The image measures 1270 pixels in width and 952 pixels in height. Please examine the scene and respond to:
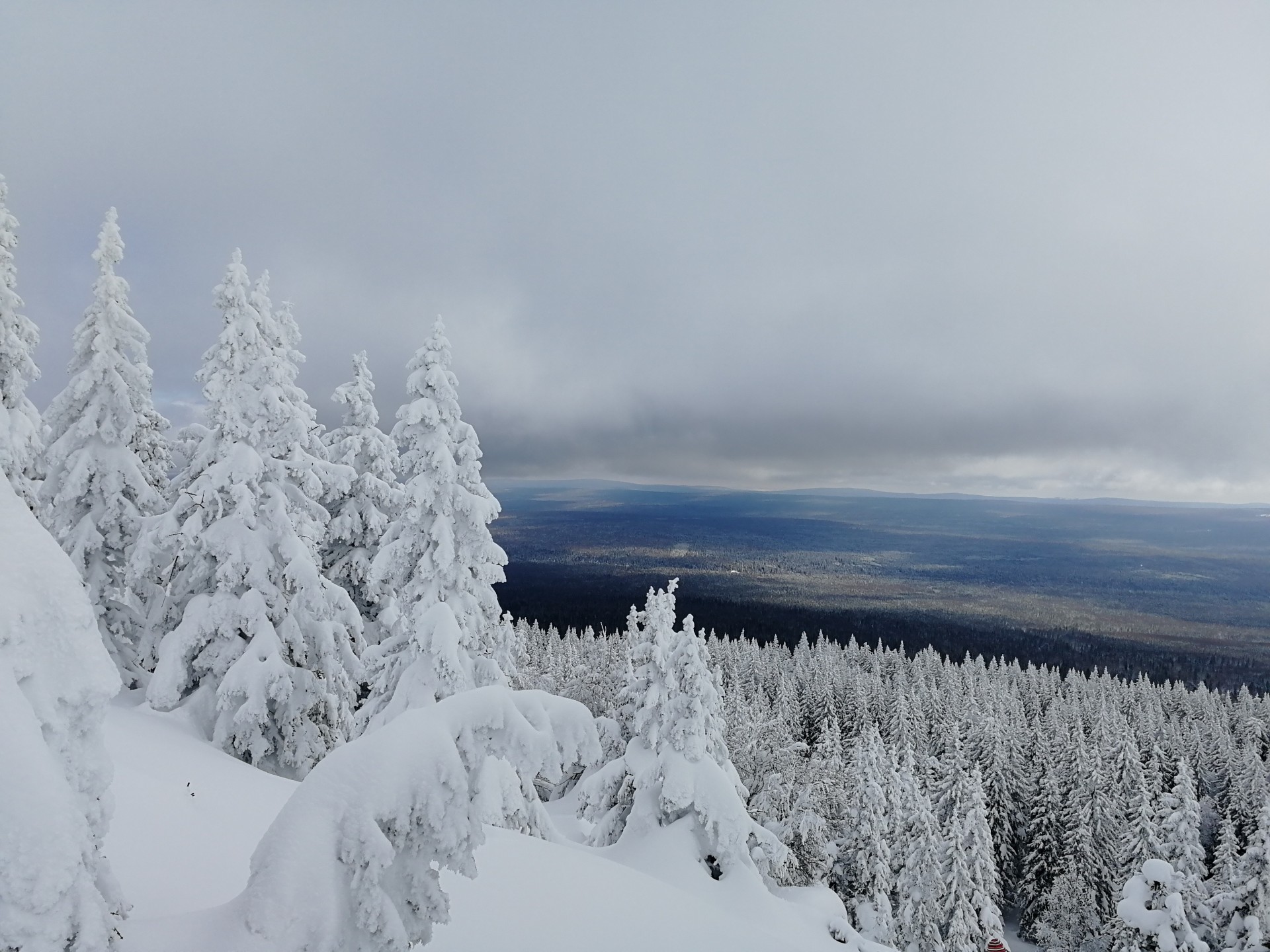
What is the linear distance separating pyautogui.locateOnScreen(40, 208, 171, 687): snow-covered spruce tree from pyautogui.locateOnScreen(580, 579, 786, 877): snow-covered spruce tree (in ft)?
44.1

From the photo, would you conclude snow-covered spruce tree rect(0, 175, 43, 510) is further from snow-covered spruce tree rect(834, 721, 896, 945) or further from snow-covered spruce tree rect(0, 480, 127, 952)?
snow-covered spruce tree rect(834, 721, 896, 945)

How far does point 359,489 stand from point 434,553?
5827 mm

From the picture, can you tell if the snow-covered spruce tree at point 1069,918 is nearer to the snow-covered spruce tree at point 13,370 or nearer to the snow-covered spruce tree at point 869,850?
the snow-covered spruce tree at point 869,850

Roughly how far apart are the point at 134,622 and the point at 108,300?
8744mm

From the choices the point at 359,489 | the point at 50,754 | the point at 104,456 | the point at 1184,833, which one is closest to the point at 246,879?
the point at 50,754

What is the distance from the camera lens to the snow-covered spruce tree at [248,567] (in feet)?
49.5

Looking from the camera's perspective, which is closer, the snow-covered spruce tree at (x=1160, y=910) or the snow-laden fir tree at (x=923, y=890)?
the snow-covered spruce tree at (x=1160, y=910)

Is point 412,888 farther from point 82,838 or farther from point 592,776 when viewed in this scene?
point 592,776

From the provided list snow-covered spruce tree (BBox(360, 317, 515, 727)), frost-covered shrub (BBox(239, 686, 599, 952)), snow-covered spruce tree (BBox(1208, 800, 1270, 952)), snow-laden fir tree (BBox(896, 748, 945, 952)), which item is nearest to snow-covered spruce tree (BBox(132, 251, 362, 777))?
snow-covered spruce tree (BBox(360, 317, 515, 727))

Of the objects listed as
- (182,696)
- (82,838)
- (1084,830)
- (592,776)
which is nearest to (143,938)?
(82,838)

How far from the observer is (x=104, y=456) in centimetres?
1670

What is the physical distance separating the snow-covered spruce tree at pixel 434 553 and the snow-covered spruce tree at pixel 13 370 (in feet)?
28.7

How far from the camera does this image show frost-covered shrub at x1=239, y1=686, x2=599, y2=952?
14.1ft

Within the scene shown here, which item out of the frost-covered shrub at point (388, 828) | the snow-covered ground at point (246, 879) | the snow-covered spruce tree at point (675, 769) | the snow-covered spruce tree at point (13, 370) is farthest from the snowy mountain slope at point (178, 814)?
the snow-covered spruce tree at point (675, 769)
